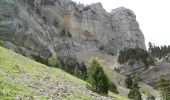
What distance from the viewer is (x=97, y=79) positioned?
7381cm

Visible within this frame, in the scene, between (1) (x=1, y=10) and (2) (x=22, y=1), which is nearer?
(1) (x=1, y=10)

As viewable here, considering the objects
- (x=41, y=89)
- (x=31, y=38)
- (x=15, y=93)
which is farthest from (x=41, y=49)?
(x=15, y=93)

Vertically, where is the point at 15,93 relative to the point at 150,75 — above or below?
above

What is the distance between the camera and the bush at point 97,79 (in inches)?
2859

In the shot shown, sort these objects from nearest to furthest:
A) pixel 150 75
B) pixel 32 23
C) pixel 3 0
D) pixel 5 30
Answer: pixel 5 30, pixel 3 0, pixel 32 23, pixel 150 75

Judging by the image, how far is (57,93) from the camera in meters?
49.2

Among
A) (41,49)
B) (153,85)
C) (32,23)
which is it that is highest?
(32,23)

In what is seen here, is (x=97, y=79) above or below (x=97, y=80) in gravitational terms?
above

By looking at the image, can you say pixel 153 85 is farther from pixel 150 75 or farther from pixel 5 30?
pixel 5 30

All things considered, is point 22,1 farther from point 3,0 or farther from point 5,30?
point 5,30

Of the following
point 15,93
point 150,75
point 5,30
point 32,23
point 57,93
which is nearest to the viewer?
point 15,93

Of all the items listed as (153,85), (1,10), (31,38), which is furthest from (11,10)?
(153,85)

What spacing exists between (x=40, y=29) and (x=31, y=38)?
1615cm

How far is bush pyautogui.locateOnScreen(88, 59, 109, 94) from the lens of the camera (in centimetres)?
7262
